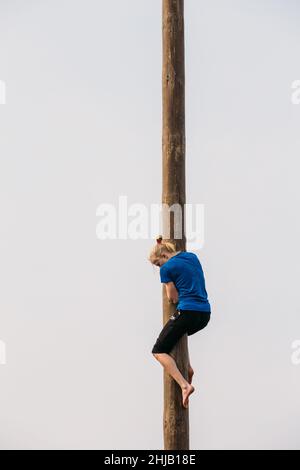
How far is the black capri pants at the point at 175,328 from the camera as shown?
8117 millimetres

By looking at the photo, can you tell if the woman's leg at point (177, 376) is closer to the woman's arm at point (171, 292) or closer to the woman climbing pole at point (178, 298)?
the woman climbing pole at point (178, 298)

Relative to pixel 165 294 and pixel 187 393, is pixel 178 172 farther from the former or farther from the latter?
pixel 187 393

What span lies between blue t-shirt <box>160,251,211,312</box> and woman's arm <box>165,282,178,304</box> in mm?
34

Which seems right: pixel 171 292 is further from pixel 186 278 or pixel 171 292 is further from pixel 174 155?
pixel 174 155

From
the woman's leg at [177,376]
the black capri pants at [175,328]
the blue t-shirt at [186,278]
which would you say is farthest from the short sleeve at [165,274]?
the woman's leg at [177,376]

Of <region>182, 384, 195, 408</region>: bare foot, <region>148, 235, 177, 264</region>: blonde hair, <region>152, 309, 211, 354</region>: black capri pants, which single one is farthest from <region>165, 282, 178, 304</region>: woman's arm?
<region>182, 384, 195, 408</region>: bare foot

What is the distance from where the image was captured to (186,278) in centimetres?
812

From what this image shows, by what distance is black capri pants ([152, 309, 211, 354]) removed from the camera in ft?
26.6

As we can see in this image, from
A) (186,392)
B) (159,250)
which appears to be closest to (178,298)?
(159,250)
